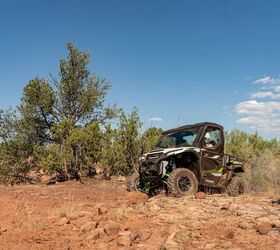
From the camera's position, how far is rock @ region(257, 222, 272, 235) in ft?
22.3

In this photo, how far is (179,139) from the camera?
12.4m

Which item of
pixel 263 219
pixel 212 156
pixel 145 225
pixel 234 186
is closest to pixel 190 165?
pixel 212 156

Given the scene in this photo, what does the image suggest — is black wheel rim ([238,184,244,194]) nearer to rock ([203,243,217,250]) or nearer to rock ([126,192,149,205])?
rock ([126,192,149,205])

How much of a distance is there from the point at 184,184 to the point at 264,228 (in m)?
4.22

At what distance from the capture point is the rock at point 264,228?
6.80m

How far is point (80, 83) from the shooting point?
22516 millimetres

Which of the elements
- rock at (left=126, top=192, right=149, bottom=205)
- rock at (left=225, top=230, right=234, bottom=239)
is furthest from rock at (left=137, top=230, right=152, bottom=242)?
rock at (left=126, top=192, right=149, bottom=205)

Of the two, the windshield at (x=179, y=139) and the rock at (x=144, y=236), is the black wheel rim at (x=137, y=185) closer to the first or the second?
the windshield at (x=179, y=139)

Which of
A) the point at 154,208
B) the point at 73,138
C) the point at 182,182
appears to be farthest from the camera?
the point at 73,138

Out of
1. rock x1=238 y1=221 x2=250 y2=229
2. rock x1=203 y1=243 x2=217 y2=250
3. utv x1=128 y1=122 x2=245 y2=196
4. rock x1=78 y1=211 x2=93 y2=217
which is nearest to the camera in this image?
rock x1=203 y1=243 x2=217 y2=250

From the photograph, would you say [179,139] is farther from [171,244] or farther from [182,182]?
[171,244]

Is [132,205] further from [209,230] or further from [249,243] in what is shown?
[249,243]

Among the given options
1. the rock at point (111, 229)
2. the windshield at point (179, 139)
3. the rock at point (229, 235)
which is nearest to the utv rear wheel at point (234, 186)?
the windshield at point (179, 139)

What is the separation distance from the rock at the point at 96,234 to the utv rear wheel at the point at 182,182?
3857mm
